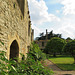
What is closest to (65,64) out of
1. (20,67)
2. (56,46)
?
(20,67)

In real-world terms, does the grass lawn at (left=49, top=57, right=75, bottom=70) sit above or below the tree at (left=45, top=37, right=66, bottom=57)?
below

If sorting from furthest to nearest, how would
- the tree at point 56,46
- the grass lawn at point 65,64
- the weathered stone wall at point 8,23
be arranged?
the tree at point 56,46
the grass lawn at point 65,64
the weathered stone wall at point 8,23

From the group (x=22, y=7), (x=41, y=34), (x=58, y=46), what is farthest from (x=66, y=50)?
(x=41, y=34)

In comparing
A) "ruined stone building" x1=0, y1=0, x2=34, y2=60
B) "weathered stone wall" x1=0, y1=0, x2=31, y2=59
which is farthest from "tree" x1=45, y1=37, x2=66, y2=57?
"weathered stone wall" x1=0, y1=0, x2=31, y2=59

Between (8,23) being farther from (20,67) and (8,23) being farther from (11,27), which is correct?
(20,67)

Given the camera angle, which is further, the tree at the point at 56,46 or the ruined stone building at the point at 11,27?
the tree at the point at 56,46

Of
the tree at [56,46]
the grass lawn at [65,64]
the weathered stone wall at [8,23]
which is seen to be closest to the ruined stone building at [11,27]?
the weathered stone wall at [8,23]

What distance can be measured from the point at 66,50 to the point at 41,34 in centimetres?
4197

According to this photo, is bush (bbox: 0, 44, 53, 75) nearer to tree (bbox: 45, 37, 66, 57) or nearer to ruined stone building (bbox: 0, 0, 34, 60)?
ruined stone building (bbox: 0, 0, 34, 60)

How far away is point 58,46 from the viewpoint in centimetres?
2448

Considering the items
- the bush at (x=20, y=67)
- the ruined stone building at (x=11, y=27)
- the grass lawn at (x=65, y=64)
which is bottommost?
the grass lawn at (x=65, y=64)

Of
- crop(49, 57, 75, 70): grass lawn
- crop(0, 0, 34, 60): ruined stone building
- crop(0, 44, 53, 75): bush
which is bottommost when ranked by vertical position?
crop(49, 57, 75, 70): grass lawn

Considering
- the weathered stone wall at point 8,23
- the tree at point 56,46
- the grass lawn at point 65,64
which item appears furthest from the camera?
the tree at point 56,46

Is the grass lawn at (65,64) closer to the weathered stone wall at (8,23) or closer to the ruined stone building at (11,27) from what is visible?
the ruined stone building at (11,27)
